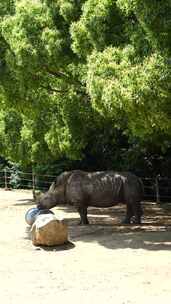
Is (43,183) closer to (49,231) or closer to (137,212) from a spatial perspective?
(137,212)

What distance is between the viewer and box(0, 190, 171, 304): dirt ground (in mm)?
9039

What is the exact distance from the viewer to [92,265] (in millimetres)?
11070

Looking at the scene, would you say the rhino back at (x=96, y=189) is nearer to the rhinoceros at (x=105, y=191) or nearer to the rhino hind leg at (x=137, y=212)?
the rhinoceros at (x=105, y=191)

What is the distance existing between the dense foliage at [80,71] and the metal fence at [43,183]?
1779 mm

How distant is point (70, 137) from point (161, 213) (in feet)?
12.8

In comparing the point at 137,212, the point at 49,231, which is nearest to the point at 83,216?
the point at 137,212

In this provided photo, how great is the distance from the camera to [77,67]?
13922mm

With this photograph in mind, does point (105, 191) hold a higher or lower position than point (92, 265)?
higher

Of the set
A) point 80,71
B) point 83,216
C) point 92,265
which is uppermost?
point 80,71

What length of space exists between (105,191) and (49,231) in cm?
361

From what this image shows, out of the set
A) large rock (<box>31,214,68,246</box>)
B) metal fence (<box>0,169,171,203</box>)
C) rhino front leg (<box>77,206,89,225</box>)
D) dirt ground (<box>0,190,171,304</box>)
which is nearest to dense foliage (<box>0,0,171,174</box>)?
metal fence (<box>0,169,171,203</box>)

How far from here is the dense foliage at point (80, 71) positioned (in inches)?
420

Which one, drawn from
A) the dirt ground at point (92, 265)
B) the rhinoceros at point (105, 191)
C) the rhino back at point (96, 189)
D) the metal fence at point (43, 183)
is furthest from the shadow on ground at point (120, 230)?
the metal fence at point (43, 183)

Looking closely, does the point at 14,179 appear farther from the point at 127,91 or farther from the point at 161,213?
the point at 127,91
